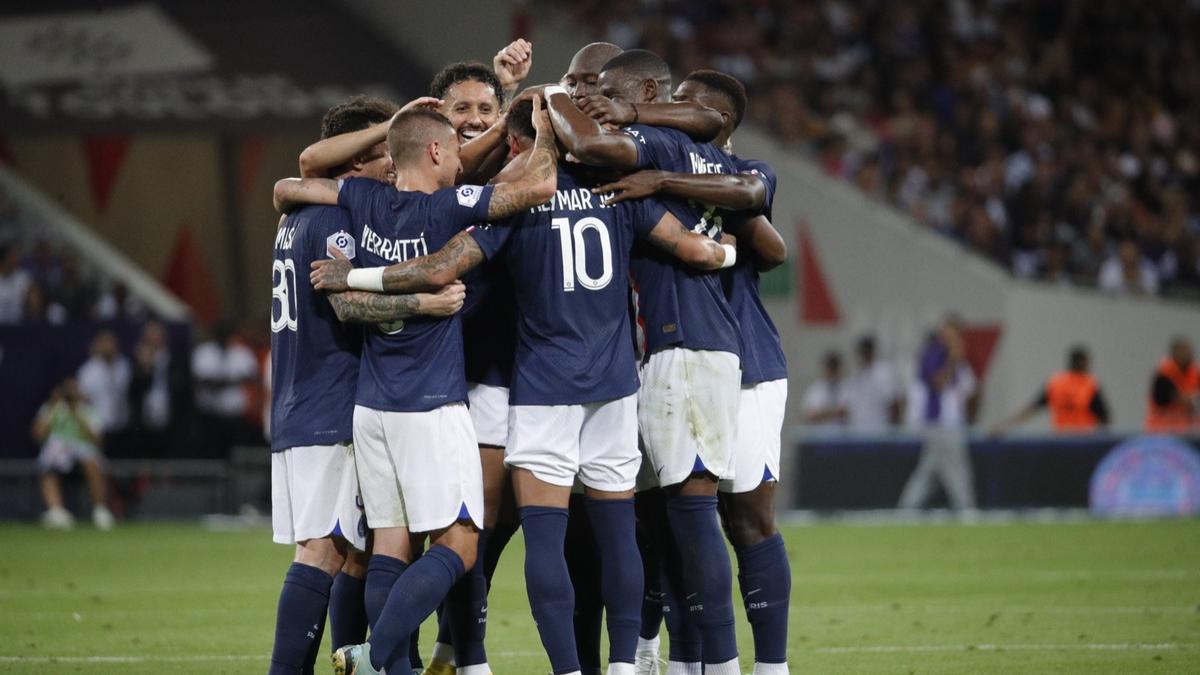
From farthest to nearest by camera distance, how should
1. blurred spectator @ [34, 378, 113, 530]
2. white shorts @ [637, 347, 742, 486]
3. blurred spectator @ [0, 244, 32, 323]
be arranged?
blurred spectator @ [0, 244, 32, 323] < blurred spectator @ [34, 378, 113, 530] < white shorts @ [637, 347, 742, 486]

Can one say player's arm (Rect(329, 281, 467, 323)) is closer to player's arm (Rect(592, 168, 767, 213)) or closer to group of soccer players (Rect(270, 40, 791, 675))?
group of soccer players (Rect(270, 40, 791, 675))

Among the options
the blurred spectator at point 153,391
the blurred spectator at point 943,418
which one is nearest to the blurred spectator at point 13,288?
the blurred spectator at point 153,391

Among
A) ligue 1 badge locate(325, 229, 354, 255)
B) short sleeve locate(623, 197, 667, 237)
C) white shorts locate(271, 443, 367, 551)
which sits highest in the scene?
short sleeve locate(623, 197, 667, 237)

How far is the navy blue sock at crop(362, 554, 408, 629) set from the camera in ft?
22.4

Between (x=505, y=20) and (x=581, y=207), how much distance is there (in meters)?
17.2

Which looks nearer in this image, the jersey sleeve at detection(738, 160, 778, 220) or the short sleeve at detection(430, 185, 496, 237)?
the short sleeve at detection(430, 185, 496, 237)

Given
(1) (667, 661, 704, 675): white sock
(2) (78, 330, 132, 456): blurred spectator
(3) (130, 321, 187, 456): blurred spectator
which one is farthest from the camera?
(3) (130, 321, 187, 456): blurred spectator

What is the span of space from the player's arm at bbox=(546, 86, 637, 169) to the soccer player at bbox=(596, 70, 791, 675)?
0.17m

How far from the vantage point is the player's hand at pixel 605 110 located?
7.15 metres

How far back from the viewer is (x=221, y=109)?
22.7 m

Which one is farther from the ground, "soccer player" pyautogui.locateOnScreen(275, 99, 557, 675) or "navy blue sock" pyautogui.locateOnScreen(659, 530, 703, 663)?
"soccer player" pyautogui.locateOnScreen(275, 99, 557, 675)

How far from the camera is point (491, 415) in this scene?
292 inches

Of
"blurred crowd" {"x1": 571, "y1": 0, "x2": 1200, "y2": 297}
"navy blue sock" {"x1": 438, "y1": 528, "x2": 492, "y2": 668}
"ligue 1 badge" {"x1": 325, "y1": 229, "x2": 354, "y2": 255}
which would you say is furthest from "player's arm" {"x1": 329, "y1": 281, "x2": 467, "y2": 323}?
"blurred crowd" {"x1": 571, "y1": 0, "x2": 1200, "y2": 297}

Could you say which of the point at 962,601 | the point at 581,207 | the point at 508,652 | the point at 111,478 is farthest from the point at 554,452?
the point at 111,478
